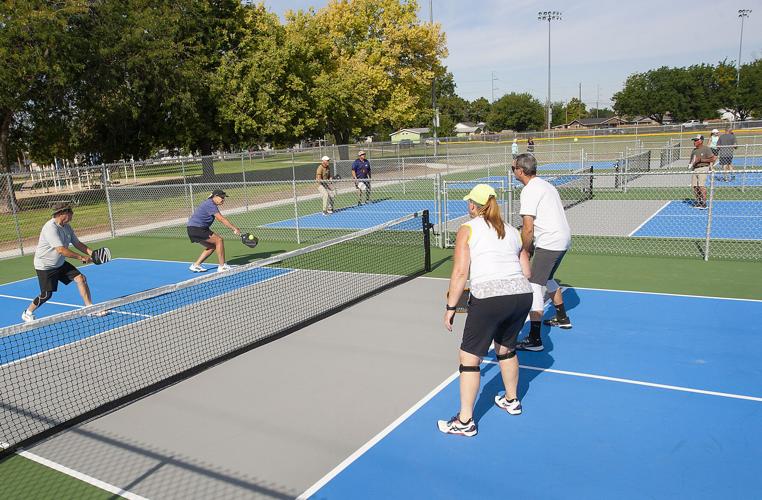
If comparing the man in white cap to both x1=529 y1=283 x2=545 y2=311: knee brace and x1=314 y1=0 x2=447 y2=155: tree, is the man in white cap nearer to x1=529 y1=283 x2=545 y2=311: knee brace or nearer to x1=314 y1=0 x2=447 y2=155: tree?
x1=529 y1=283 x2=545 y2=311: knee brace

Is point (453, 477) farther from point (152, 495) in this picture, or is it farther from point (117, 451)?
point (117, 451)

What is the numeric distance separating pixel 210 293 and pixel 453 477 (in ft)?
23.7

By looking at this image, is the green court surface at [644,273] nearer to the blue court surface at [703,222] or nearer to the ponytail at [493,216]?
the blue court surface at [703,222]

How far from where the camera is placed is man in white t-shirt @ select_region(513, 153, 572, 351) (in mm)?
6141

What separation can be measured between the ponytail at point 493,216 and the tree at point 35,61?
22.4 metres

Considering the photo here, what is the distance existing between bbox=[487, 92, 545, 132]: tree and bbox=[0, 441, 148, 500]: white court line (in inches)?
4193

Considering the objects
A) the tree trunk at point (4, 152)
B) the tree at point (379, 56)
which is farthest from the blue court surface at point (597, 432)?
the tree at point (379, 56)

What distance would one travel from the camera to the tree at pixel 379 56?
1706 inches

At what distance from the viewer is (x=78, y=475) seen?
4711 mm

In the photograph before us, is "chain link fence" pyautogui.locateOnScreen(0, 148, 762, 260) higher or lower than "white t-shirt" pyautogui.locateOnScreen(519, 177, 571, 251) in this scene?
lower

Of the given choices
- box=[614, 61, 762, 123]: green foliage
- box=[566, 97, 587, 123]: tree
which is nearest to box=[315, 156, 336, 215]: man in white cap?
box=[614, 61, 762, 123]: green foliage

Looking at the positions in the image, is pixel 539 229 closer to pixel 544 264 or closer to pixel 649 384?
pixel 544 264

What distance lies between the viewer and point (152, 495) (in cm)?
434

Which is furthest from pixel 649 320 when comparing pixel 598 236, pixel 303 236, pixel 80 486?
pixel 303 236
